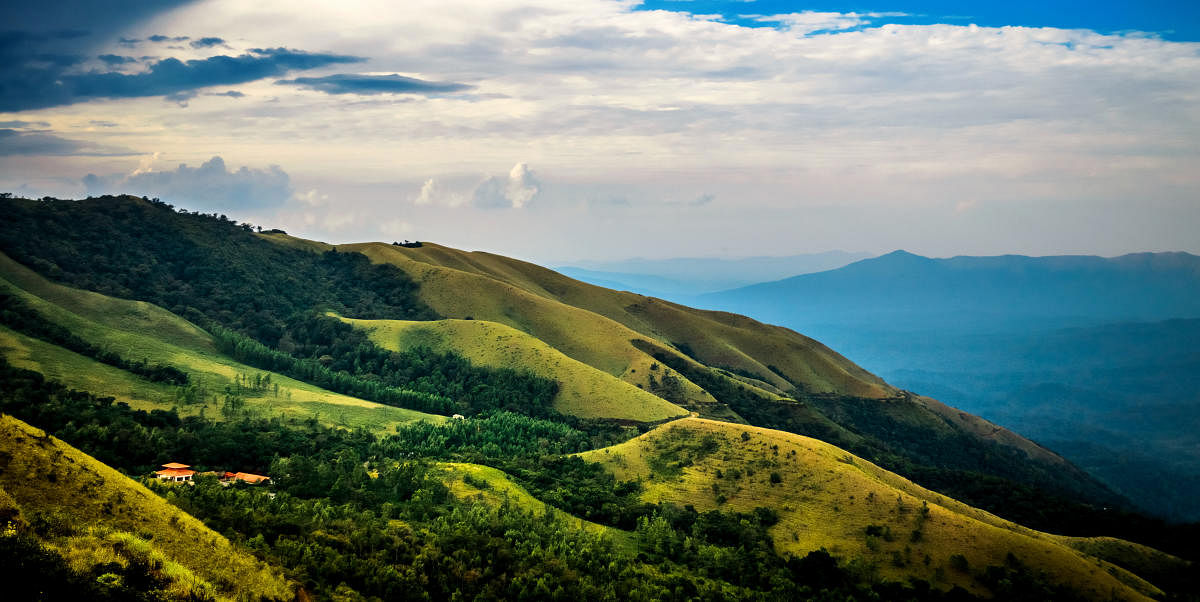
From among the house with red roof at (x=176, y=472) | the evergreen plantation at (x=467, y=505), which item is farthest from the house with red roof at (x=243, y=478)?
the house with red roof at (x=176, y=472)

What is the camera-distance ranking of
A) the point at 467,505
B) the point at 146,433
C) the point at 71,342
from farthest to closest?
1. the point at 71,342
2. the point at 146,433
3. the point at 467,505

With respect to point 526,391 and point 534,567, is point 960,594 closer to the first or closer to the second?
point 534,567

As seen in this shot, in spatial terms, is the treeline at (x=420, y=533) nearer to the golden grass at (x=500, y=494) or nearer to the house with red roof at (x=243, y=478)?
the golden grass at (x=500, y=494)

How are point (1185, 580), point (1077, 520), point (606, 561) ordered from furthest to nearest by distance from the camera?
point (1077, 520) < point (1185, 580) < point (606, 561)

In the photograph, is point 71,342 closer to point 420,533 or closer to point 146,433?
point 146,433

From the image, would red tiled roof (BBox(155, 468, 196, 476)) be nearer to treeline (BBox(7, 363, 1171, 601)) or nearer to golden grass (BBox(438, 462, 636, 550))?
treeline (BBox(7, 363, 1171, 601))

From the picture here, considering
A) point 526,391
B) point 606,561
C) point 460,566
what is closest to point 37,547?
point 460,566

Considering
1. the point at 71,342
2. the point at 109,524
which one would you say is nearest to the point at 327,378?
the point at 71,342

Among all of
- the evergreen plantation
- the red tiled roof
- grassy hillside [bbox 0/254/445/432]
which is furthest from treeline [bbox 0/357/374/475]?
grassy hillside [bbox 0/254/445/432]
